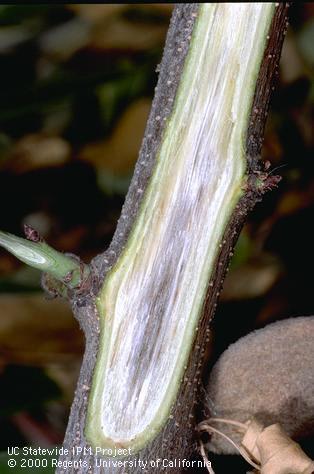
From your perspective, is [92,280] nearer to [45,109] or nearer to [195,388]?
[195,388]

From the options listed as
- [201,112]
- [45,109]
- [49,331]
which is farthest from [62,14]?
[201,112]

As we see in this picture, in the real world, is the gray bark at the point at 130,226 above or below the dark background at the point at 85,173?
below

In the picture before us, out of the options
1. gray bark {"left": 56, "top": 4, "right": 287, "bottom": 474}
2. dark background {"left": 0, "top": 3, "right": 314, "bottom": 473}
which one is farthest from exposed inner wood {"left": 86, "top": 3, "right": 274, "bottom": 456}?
dark background {"left": 0, "top": 3, "right": 314, "bottom": 473}

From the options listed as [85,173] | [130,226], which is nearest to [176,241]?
[130,226]

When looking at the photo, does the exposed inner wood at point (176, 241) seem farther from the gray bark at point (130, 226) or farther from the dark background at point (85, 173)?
the dark background at point (85, 173)

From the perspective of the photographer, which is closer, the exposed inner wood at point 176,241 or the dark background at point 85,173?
the exposed inner wood at point 176,241

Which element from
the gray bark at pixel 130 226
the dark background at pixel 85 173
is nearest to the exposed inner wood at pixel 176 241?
the gray bark at pixel 130 226

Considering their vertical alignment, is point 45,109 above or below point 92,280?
above
